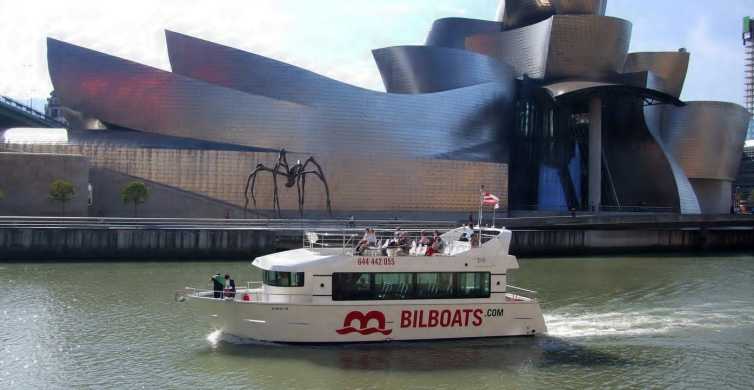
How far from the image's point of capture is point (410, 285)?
14492 mm

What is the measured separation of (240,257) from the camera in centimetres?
3108

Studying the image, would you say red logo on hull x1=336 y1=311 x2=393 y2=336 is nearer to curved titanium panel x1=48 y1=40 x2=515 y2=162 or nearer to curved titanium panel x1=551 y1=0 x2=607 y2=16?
curved titanium panel x1=48 y1=40 x2=515 y2=162

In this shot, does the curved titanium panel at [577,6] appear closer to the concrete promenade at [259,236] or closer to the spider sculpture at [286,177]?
the concrete promenade at [259,236]

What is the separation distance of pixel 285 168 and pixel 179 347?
93.7 feet

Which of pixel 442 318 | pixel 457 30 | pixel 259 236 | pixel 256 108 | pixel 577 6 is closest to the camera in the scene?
pixel 442 318

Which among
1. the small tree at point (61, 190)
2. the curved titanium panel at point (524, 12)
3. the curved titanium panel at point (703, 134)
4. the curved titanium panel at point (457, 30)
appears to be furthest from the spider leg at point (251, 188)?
the curved titanium panel at point (703, 134)

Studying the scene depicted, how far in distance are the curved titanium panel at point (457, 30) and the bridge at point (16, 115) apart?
37.9 metres

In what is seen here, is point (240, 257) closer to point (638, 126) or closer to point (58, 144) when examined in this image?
point (58, 144)

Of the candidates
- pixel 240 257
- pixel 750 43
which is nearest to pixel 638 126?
pixel 240 257

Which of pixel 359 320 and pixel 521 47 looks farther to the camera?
pixel 521 47

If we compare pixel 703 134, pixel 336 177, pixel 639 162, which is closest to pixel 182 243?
pixel 336 177

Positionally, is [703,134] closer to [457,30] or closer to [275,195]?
[457,30]

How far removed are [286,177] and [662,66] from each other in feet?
120

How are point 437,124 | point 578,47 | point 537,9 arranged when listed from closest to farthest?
point 437,124 < point 578,47 < point 537,9
